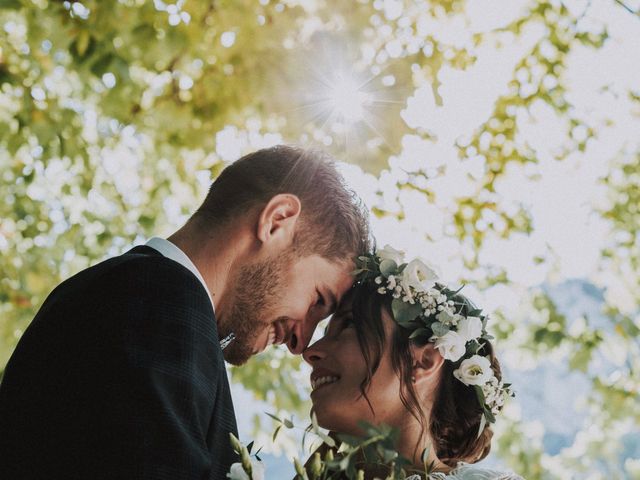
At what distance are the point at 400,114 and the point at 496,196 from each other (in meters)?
2.17

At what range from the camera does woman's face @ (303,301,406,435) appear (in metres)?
2.88

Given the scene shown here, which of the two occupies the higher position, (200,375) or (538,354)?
(200,375)

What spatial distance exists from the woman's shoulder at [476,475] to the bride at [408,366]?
0.12 feet

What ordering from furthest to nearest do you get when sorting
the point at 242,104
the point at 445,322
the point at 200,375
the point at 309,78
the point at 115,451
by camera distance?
the point at 242,104, the point at 309,78, the point at 445,322, the point at 200,375, the point at 115,451

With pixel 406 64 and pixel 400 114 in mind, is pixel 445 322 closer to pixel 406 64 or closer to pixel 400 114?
pixel 400 114

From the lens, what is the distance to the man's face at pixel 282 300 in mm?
2682

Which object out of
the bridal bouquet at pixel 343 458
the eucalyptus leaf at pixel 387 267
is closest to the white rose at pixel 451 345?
the eucalyptus leaf at pixel 387 267

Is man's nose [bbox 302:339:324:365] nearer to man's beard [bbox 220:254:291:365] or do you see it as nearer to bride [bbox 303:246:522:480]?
bride [bbox 303:246:522:480]

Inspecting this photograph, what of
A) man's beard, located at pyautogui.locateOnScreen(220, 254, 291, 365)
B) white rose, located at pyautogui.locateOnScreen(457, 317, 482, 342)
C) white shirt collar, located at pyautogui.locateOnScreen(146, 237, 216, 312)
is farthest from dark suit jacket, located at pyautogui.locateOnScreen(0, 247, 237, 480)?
white rose, located at pyautogui.locateOnScreen(457, 317, 482, 342)

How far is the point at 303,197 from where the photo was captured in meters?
2.89

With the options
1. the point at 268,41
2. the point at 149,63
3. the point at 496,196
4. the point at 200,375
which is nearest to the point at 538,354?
the point at 496,196

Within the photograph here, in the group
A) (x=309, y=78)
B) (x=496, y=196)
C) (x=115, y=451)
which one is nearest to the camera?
(x=115, y=451)

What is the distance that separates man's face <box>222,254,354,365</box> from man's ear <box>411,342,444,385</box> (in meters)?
0.37

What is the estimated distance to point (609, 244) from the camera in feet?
26.8
